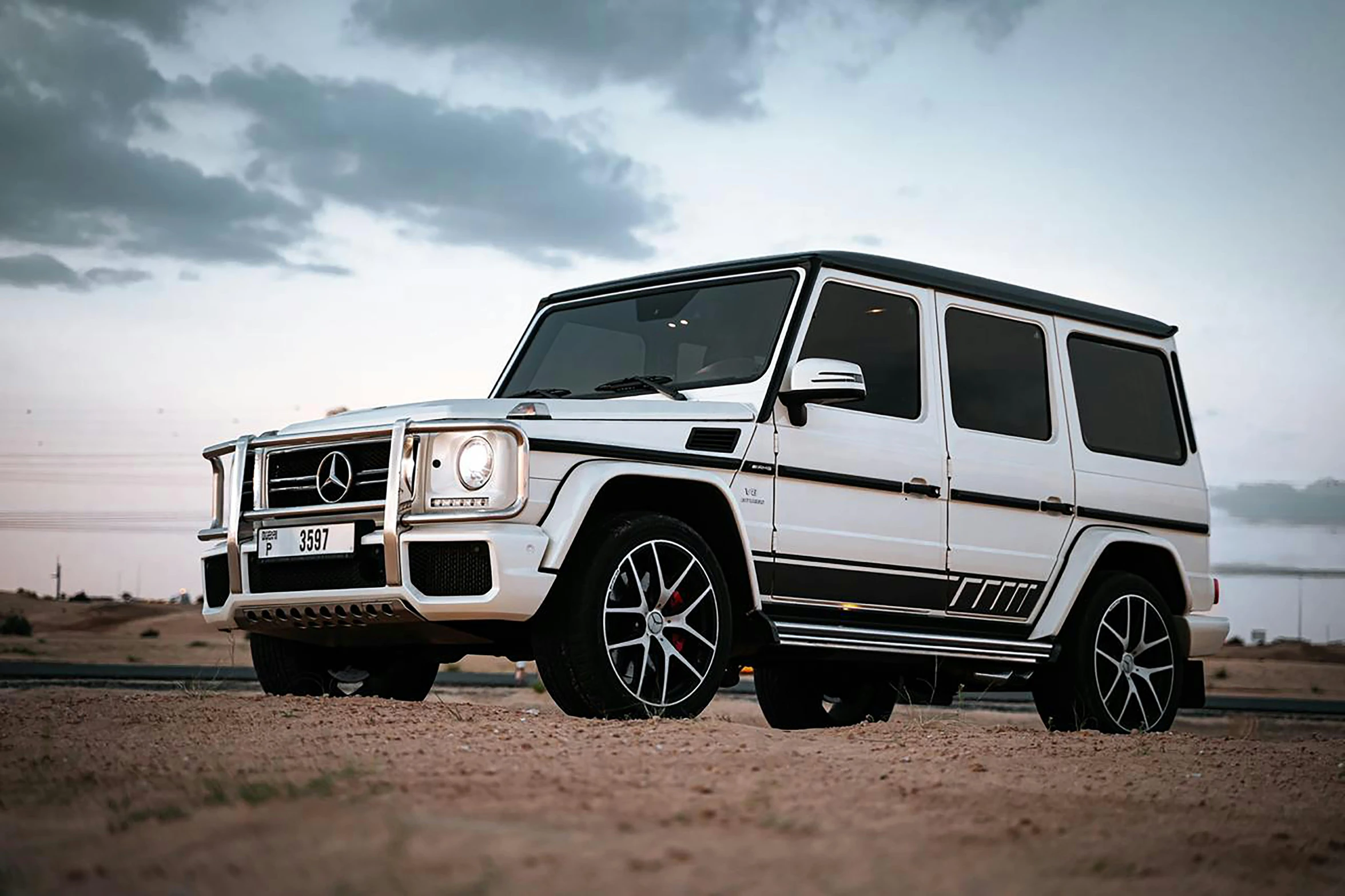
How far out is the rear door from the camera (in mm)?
8359

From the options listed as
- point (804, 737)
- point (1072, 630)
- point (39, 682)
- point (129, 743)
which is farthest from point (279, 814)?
point (39, 682)

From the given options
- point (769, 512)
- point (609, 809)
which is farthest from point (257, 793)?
point (769, 512)

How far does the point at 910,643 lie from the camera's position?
789cm

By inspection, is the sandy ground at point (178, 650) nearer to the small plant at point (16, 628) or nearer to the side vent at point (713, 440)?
the small plant at point (16, 628)

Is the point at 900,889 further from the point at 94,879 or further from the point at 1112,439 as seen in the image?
the point at 1112,439

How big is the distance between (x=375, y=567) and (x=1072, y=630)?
171 inches

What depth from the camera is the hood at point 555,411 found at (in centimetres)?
664

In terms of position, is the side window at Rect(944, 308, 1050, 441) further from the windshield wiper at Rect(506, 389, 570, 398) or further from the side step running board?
the windshield wiper at Rect(506, 389, 570, 398)

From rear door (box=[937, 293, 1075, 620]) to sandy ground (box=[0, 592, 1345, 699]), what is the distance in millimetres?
20384

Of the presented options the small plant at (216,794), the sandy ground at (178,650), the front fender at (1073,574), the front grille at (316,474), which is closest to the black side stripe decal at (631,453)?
the front grille at (316,474)

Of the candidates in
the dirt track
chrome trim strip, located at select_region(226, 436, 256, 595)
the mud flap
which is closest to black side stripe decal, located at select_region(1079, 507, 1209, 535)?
the mud flap

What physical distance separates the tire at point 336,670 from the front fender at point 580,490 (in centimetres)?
191

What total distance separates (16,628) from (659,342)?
45.8 metres

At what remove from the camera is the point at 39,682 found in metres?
18.8
